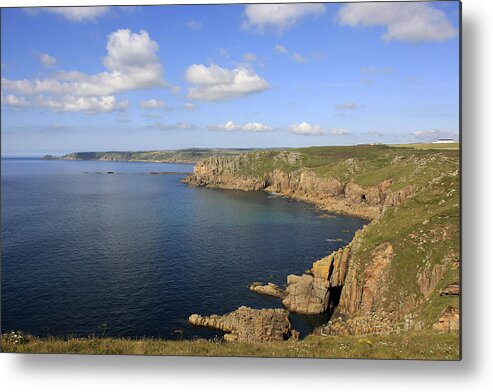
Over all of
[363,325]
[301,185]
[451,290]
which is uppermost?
[301,185]

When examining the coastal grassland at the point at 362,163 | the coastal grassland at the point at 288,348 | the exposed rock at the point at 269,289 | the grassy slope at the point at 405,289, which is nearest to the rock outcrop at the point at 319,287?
the exposed rock at the point at 269,289

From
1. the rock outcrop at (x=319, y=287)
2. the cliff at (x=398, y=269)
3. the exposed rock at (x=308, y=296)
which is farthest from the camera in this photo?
the exposed rock at (x=308, y=296)

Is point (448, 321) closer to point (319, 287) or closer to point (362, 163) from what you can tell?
point (319, 287)

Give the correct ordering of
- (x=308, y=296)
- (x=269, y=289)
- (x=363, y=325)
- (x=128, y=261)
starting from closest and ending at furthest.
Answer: (x=363, y=325) < (x=308, y=296) < (x=269, y=289) < (x=128, y=261)

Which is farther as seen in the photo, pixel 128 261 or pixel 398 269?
pixel 128 261

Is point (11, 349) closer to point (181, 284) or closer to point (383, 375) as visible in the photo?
point (383, 375)

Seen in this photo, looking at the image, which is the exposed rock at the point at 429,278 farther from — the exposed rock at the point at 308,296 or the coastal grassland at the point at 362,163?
the exposed rock at the point at 308,296

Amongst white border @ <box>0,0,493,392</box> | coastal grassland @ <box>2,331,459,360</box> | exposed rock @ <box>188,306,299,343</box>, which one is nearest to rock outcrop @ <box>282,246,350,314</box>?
exposed rock @ <box>188,306,299,343</box>

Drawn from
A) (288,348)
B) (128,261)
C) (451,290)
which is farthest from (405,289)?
(128,261)
